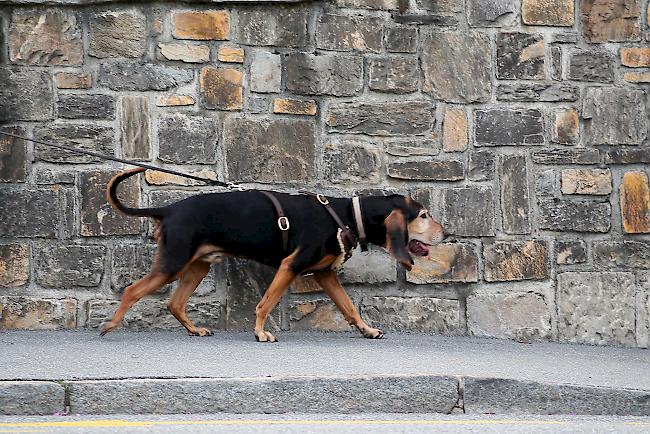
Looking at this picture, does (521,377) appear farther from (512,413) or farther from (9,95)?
(9,95)

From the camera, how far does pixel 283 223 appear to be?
8828 millimetres

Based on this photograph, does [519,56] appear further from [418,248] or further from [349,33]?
[418,248]

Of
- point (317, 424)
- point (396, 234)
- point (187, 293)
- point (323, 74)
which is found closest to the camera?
point (317, 424)

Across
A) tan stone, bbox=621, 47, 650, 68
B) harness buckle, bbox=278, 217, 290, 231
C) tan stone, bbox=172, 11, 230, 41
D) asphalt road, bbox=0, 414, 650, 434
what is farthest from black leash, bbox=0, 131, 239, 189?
tan stone, bbox=621, 47, 650, 68

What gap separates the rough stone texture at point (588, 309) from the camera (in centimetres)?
978

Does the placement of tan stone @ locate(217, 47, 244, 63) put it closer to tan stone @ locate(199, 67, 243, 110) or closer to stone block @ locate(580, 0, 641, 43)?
tan stone @ locate(199, 67, 243, 110)

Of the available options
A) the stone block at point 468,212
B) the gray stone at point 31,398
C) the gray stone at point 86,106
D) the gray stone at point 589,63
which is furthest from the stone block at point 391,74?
the gray stone at point 31,398

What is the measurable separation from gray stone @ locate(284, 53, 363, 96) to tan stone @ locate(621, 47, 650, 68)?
84.3 inches

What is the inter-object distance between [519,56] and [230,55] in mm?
2306

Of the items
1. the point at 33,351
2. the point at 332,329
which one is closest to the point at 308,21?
the point at 332,329

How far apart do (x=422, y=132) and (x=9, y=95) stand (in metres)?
3.20

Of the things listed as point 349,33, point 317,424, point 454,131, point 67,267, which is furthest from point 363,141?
point 317,424

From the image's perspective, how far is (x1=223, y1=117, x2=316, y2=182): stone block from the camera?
9.53m

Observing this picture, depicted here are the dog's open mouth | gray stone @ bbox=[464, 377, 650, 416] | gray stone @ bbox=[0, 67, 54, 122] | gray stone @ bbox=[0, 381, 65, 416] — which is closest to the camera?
gray stone @ bbox=[0, 381, 65, 416]
